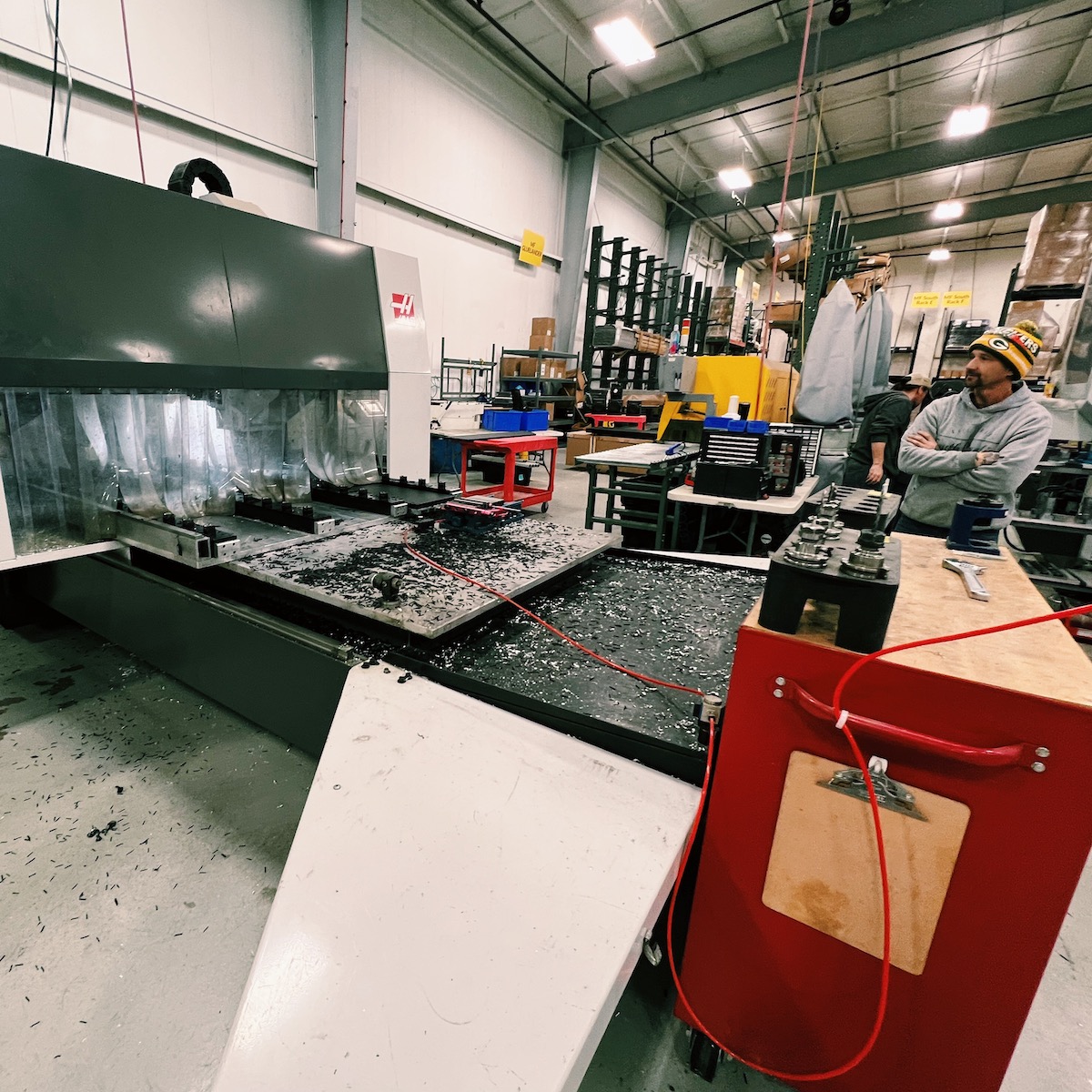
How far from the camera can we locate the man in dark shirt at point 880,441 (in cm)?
283

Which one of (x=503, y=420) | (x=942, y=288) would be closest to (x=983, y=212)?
(x=942, y=288)

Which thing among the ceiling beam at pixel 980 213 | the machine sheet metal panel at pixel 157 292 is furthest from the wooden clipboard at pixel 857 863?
the ceiling beam at pixel 980 213

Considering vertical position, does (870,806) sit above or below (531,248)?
below

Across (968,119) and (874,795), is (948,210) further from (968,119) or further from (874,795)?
(874,795)

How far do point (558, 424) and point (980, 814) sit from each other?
623 centimetres

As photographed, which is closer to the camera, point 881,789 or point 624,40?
point 881,789

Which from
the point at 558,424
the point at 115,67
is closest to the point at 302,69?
the point at 115,67

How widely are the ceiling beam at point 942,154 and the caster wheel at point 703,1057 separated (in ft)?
23.3

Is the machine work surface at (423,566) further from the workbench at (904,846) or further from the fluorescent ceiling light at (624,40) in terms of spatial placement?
the fluorescent ceiling light at (624,40)

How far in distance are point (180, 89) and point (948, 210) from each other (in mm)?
8930

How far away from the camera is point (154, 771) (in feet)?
4.54

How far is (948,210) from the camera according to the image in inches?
293

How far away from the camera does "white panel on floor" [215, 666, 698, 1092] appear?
0.47 metres

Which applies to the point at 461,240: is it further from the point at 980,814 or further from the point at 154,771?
the point at 980,814
